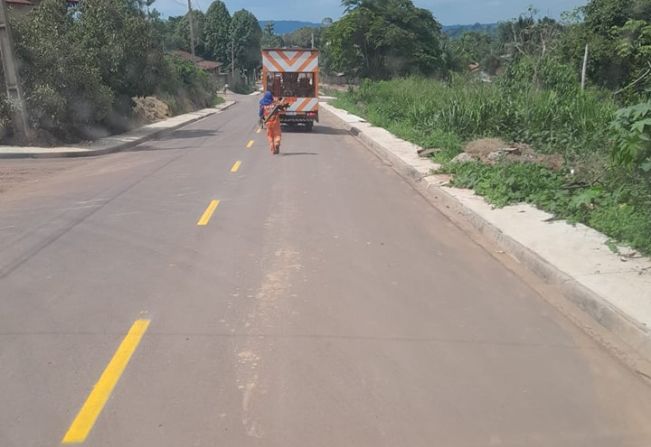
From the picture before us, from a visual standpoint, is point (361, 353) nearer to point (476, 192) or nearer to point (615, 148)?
point (615, 148)

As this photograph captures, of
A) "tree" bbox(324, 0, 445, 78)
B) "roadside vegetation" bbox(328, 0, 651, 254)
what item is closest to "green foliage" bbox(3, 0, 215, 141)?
"roadside vegetation" bbox(328, 0, 651, 254)

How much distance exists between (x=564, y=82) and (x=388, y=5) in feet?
108

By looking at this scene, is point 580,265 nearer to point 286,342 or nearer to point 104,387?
point 286,342

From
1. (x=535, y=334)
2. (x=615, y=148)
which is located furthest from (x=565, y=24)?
(x=535, y=334)

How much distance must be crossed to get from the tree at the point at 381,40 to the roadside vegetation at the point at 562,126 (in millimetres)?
16716

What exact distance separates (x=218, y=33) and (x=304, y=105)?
9133 centimetres

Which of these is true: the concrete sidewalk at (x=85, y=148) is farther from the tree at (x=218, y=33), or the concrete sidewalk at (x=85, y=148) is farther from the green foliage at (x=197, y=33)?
the tree at (x=218, y=33)

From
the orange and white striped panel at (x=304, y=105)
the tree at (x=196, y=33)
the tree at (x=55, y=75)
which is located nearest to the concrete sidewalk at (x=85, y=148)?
the tree at (x=55, y=75)

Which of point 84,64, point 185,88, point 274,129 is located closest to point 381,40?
point 185,88

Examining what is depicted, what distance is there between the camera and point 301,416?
3.81 metres

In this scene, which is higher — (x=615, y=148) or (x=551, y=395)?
(x=615, y=148)

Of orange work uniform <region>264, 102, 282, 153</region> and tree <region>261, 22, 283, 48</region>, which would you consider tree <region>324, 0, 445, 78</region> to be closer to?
orange work uniform <region>264, 102, 282, 153</region>

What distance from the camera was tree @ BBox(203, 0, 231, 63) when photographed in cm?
10994

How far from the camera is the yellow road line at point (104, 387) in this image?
364 cm
